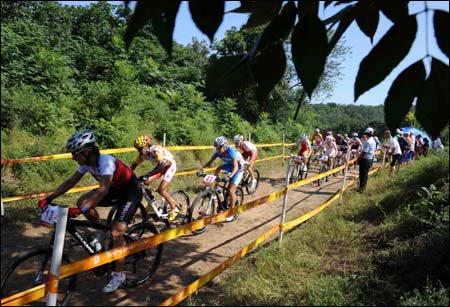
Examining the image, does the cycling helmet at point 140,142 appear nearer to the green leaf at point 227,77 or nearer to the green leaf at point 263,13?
the green leaf at point 263,13

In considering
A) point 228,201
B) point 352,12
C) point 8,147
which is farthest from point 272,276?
point 8,147

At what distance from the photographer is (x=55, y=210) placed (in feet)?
11.6

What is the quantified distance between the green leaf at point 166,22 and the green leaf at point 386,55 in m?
0.35

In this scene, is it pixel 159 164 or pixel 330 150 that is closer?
pixel 159 164

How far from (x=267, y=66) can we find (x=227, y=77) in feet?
0.28

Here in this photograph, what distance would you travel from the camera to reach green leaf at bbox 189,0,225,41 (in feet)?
2.22

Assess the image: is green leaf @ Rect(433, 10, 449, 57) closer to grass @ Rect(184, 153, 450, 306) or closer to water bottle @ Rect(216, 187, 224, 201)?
grass @ Rect(184, 153, 450, 306)

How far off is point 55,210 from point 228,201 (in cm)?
466

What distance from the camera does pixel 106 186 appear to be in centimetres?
413

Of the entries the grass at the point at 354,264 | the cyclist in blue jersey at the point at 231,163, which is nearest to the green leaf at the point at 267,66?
the grass at the point at 354,264

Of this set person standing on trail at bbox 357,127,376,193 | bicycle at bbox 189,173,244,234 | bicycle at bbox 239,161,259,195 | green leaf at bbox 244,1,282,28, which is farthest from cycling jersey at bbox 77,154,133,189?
person standing on trail at bbox 357,127,376,193

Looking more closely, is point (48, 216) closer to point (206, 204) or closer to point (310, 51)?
point (310, 51)

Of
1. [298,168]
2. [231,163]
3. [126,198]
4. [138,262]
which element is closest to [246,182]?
[231,163]

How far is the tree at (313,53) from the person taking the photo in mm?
644
